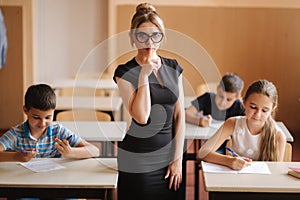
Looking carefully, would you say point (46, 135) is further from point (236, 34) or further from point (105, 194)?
point (236, 34)

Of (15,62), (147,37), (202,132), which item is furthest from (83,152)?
(15,62)

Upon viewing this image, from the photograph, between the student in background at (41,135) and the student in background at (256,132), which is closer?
the student in background at (41,135)

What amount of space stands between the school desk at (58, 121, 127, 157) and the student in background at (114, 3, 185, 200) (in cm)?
83

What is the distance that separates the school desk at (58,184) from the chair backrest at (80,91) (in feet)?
7.85

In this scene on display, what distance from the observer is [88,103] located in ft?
13.4

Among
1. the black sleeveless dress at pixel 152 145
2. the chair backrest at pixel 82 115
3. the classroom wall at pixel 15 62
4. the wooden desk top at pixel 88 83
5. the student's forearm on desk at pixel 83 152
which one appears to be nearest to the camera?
the black sleeveless dress at pixel 152 145

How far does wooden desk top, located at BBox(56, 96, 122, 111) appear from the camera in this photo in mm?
3928

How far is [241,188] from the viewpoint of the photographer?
6.46 feet

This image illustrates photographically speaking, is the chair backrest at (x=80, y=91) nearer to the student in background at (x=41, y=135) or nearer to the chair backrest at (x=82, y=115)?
the chair backrest at (x=82, y=115)

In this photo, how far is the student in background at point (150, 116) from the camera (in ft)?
6.53

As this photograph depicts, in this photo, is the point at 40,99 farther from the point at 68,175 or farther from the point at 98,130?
the point at 98,130

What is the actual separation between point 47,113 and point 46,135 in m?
0.13

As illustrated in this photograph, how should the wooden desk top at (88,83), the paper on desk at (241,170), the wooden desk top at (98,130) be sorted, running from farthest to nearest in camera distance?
the wooden desk top at (88,83) < the wooden desk top at (98,130) < the paper on desk at (241,170)

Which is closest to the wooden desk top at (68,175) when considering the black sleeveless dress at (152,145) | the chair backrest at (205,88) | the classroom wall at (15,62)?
the black sleeveless dress at (152,145)
